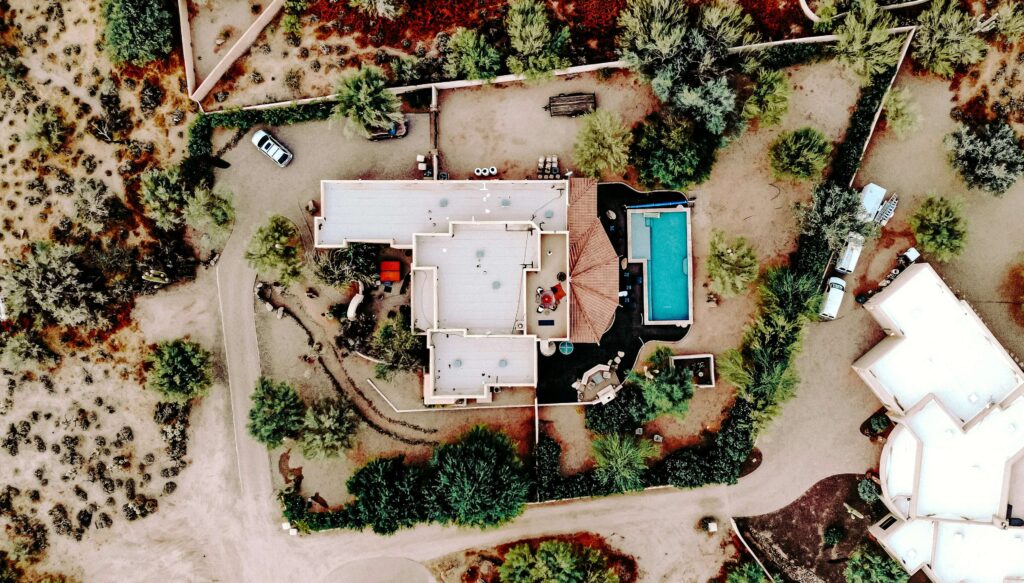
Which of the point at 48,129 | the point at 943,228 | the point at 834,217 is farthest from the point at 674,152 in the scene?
the point at 48,129

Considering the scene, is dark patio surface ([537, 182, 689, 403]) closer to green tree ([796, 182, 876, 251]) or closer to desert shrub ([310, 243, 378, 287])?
green tree ([796, 182, 876, 251])

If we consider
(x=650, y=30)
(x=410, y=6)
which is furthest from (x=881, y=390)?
(x=410, y=6)

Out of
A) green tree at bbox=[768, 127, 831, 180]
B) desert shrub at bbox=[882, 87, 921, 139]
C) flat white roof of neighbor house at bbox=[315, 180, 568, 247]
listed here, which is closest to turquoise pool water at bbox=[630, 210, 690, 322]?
flat white roof of neighbor house at bbox=[315, 180, 568, 247]

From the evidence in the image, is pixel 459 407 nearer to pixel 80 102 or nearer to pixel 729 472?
pixel 729 472

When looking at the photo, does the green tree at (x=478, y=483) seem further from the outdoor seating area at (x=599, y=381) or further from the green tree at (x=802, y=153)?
the green tree at (x=802, y=153)

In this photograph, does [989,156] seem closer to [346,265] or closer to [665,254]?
[665,254]
